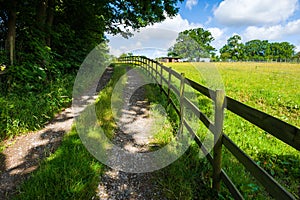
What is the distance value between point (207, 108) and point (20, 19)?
6947 millimetres

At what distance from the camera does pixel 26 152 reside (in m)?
3.51

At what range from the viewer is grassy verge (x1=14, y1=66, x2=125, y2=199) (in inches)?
96.2

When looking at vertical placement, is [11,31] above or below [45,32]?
below

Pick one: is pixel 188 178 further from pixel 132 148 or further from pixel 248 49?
pixel 248 49

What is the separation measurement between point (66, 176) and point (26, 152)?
1.41 metres

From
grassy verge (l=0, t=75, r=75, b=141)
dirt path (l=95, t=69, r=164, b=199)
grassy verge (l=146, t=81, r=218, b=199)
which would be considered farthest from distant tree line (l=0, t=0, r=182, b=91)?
grassy verge (l=146, t=81, r=218, b=199)

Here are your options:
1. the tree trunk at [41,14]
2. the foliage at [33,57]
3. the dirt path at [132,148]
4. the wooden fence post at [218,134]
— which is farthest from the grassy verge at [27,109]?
the wooden fence post at [218,134]

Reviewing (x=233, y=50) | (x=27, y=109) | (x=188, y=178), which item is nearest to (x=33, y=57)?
(x=27, y=109)

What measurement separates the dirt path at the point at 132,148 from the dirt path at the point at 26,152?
1.23m

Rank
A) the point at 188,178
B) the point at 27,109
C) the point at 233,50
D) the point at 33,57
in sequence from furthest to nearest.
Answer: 1. the point at 233,50
2. the point at 33,57
3. the point at 27,109
4. the point at 188,178

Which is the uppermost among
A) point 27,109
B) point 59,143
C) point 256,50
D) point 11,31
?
point 256,50

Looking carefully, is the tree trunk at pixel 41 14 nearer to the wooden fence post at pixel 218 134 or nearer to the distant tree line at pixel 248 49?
the wooden fence post at pixel 218 134

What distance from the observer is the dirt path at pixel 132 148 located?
2.65 meters

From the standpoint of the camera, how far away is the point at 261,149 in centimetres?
372
